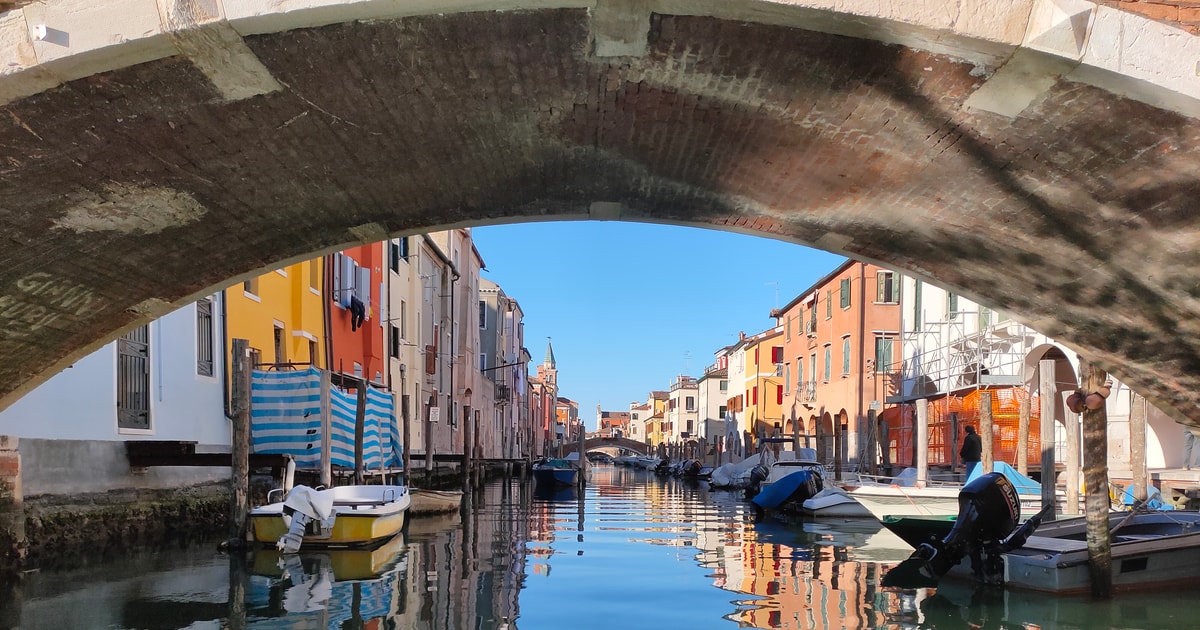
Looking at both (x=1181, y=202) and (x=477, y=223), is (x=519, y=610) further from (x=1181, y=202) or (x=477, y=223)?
(x=1181, y=202)

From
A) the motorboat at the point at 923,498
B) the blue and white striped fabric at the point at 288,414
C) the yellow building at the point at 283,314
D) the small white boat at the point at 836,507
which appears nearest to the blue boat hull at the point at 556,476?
the small white boat at the point at 836,507

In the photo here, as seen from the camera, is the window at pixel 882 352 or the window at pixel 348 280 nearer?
the window at pixel 348 280

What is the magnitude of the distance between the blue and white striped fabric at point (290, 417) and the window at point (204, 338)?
0.81m

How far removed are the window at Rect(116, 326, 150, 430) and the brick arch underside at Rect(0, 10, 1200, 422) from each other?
4331 mm

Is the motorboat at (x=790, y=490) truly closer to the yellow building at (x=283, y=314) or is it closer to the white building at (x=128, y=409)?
the yellow building at (x=283, y=314)

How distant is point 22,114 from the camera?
438 cm

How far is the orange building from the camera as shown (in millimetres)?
28875

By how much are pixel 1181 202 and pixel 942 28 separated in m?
2.01

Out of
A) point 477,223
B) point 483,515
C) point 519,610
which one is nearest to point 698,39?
point 477,223

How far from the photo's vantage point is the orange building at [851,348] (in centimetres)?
2888

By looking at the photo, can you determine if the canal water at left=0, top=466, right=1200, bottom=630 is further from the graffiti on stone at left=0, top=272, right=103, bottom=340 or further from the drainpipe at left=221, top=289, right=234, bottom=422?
the drainpipe at left=221, top=289, right=234, bottom=422

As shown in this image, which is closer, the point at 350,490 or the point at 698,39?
the point at 698,39

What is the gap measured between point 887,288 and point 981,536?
1982cm

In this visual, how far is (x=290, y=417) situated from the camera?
14.3 metres
